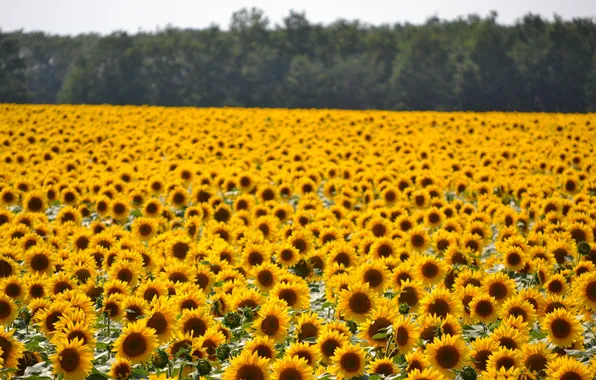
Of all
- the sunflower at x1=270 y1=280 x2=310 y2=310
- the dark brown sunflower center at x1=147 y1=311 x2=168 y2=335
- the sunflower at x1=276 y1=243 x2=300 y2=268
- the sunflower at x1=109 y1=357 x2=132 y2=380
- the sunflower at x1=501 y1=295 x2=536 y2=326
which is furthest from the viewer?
the sunflower at x1=276 y1=243 x2=300 y2=268

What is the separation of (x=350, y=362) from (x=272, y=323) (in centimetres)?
85

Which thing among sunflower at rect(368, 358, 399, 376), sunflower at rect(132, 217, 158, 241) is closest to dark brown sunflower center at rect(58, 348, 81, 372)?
sunflower at rect(368, 358, 399, 376)

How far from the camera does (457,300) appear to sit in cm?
619

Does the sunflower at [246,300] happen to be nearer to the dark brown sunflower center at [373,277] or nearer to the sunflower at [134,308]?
the sunflower at [134,308]

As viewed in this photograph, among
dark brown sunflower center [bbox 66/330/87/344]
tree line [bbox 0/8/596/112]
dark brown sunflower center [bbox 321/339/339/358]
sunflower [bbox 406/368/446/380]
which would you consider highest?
tree line [bbox 0/8/596/112]

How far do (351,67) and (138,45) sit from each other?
942 inches

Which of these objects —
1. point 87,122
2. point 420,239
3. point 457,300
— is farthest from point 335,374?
point 87,122

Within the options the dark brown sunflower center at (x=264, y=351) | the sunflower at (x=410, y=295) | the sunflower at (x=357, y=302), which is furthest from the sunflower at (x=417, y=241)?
the dark brown sunflower center at (x=264, y=351)

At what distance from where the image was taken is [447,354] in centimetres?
526

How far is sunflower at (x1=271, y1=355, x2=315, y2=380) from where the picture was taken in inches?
189

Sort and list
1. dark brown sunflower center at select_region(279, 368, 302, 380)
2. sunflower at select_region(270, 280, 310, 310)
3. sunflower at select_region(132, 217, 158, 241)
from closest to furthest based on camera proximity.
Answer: dark brown sunflower center at select_region(279, 368, 302, 380) → sunflower at select_region(270, 280, 310, 310) → sunflower at select_region(132, 217, 158, 241)

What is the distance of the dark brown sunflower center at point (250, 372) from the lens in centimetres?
482

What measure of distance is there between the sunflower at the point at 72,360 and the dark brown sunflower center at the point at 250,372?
1144 mm

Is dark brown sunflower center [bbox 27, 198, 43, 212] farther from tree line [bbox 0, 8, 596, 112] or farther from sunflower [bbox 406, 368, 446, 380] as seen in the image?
tree line [bbox 0, 8, 596, 112]
